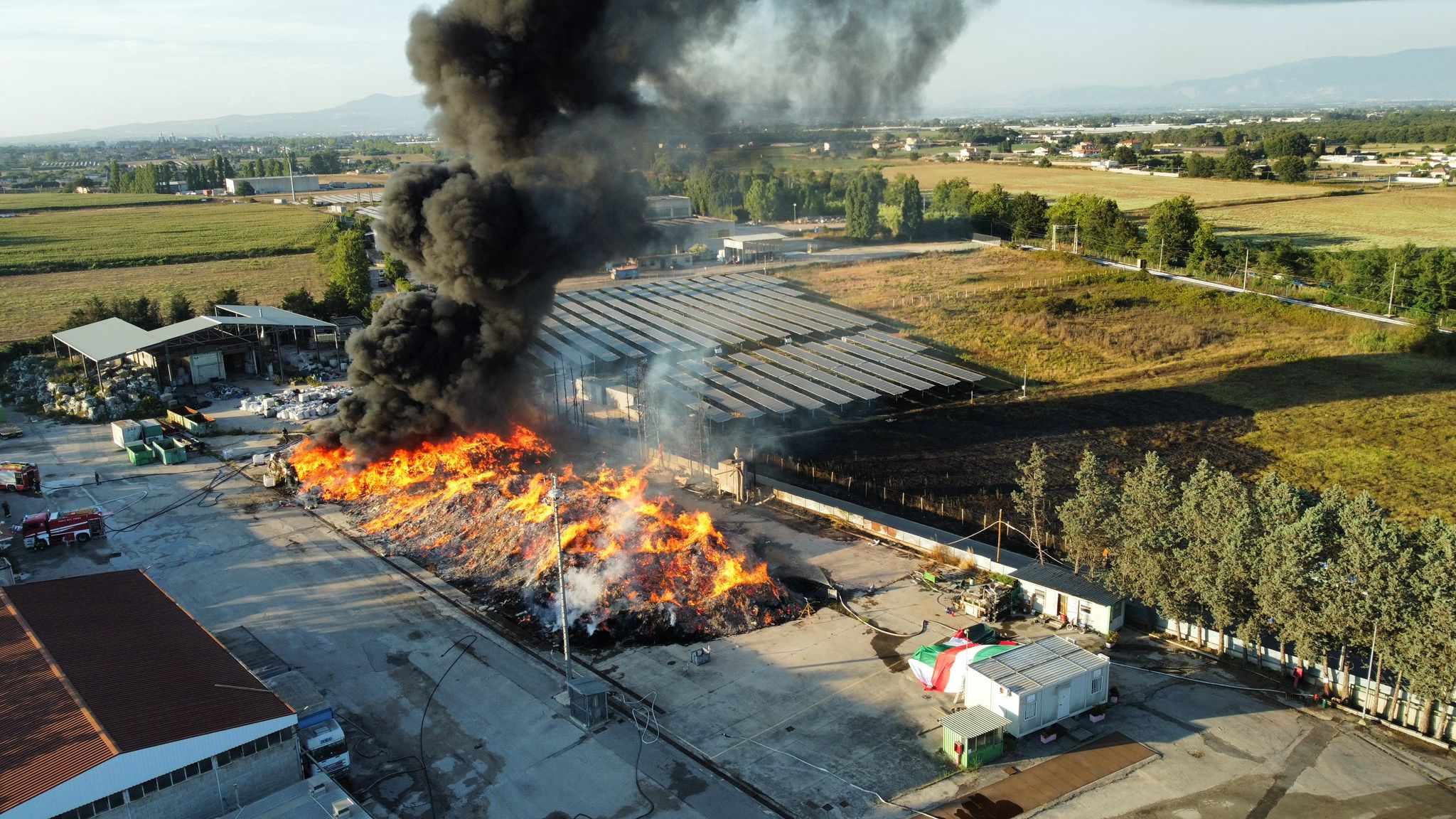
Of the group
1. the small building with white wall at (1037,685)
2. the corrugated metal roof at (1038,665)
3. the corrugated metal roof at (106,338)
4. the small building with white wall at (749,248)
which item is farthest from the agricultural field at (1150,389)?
the corrugated metal roof at (106,338)

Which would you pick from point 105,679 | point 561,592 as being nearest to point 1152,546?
point 561,592

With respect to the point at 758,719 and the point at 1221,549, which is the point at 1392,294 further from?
the point at 758,719

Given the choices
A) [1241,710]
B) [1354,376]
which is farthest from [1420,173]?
[1241,710]

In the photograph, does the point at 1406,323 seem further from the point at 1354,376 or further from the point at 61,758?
the point at 61,758

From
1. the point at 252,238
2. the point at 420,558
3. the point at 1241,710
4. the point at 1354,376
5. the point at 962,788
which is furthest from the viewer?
the point at 252,238

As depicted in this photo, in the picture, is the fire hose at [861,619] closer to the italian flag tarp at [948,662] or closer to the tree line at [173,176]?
the italian flag tarp at [948,662]
